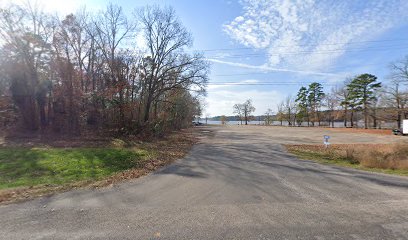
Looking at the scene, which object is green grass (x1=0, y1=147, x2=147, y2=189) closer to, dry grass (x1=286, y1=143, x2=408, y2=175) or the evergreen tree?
dry grass (x1=286, y1=143, x2=408, y2=175)

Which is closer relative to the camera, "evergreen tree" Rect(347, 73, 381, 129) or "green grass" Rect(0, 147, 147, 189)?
"green grass" Rect(0, 147, 147, 189)

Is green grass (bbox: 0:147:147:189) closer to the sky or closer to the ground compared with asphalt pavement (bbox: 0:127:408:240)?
closer to the sky

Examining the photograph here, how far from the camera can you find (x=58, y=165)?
805 centimetres

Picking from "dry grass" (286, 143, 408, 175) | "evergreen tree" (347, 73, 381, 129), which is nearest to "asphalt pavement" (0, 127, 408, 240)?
"dry grass" (286, 143, 408, 175)

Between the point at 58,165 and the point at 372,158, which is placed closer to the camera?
the point at 58,165

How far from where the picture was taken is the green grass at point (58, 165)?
6.43m

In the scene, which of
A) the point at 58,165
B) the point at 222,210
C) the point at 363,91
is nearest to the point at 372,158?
the point at 222,210

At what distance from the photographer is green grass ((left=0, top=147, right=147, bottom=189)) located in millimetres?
6430

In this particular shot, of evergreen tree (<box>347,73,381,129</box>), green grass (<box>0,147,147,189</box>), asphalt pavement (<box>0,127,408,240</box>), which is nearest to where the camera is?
asphalt pavement (<box>0,127,408,240</box>)

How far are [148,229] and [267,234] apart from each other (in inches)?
78.2

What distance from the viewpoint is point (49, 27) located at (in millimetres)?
17844

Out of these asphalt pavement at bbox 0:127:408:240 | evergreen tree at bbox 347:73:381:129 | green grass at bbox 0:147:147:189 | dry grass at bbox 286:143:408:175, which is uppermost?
evergreen tree at bbox 347:73:381:129

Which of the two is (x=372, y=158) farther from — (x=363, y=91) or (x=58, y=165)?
(x=363, y=91)

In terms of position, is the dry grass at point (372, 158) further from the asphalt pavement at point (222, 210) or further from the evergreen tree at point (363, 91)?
the evergreen tree at point (363, 91)
